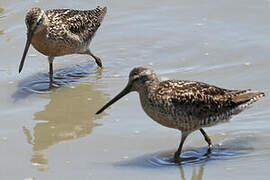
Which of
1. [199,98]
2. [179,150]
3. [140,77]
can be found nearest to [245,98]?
[199,98]

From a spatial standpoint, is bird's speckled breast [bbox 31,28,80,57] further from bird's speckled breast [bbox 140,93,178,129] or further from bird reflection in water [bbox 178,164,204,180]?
bird reflection in water [bbox 178,164,204,180]

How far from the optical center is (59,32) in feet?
29.8

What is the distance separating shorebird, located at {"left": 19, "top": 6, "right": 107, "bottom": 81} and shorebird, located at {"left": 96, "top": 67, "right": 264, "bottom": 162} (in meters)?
2.50

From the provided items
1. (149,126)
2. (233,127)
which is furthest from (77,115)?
(233,127)

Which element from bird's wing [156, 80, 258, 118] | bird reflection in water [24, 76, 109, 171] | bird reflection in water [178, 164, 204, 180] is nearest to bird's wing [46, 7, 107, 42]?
bird reflection in water [24, 76, 109, 171]

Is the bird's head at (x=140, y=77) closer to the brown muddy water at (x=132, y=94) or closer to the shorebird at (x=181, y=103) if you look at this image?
the shorebird at (x=181, y=103)

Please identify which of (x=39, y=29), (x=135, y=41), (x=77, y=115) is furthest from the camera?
(x=135, y=41)

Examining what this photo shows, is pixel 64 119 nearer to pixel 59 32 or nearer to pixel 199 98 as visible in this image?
pixel 59 32

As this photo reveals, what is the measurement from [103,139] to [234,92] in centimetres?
154

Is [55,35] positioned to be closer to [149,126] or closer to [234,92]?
[149,126]

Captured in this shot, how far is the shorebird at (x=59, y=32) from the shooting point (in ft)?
28.4

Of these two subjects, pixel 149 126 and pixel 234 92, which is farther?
pixel 149 126

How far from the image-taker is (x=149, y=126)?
24.6ft

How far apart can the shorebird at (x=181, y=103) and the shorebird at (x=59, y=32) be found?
98.5 inches
